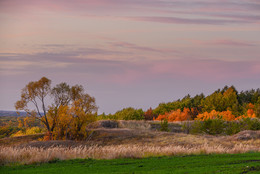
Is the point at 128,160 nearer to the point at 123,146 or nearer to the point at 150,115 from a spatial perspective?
the point at 123,146

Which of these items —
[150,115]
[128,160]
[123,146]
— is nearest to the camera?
[128,160]

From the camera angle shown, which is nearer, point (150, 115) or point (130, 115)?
point (130, 115)

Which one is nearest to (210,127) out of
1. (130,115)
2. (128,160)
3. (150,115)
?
(128,160)

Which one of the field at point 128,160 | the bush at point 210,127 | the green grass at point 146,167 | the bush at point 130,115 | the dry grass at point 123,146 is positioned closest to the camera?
the green grass at point 146,167

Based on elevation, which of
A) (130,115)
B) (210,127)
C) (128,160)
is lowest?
(128,160)

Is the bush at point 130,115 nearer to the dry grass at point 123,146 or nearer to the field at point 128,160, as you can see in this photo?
the dry grass at point 123,146

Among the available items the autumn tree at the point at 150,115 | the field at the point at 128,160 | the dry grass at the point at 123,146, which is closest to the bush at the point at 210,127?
the dry grass at the point at 123,146

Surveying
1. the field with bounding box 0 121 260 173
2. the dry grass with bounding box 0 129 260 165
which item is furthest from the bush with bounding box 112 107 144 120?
the field with bounding box 0 121 260 173

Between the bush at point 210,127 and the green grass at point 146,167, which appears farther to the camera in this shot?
the bush at point 210,127

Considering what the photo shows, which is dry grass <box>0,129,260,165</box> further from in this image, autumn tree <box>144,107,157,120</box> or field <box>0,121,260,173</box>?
autumn tree <box>144,107,157,120</box>

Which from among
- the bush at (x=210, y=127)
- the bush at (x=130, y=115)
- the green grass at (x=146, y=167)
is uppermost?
the bush at (x=130, y=115)

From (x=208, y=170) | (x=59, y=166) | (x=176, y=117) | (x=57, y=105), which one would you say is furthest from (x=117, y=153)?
(x=176, y=117)

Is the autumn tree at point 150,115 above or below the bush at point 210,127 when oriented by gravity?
above

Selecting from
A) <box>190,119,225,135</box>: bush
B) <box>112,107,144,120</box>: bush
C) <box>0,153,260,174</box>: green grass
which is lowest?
<box>0,153,260,174</box>: green grass
